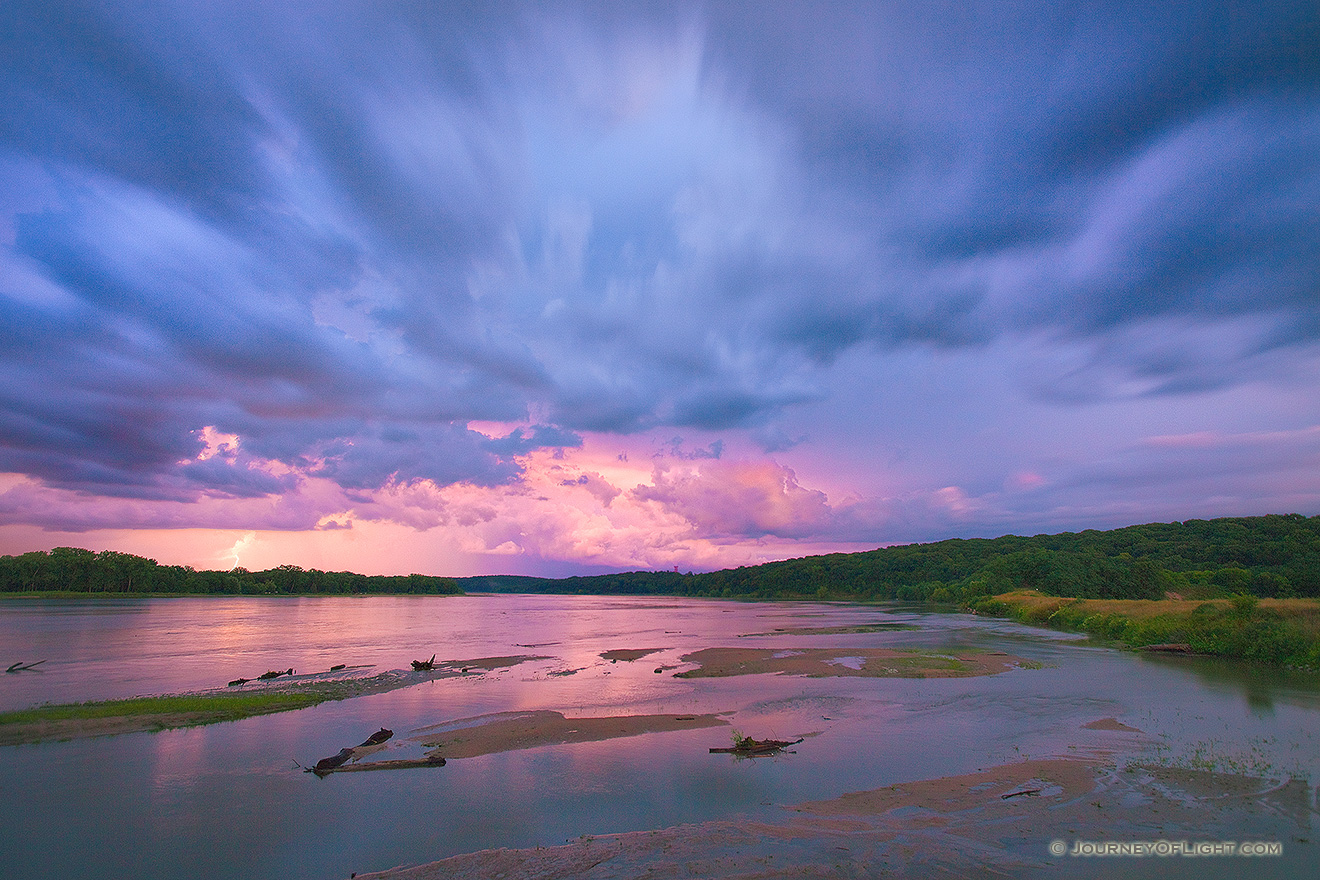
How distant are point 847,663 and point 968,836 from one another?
26725mm

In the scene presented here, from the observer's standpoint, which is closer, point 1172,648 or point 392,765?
point 392,765

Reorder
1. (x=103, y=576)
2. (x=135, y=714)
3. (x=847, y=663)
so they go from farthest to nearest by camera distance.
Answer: (x=103, y=576) < (x=847, y=663) < (x=135, y=714)

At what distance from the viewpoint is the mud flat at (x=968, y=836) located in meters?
9.85

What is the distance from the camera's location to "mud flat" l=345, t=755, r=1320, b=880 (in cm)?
985

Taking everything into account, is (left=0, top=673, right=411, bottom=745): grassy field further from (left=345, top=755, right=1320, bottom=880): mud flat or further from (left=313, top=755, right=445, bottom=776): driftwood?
(left=345, top=755, right=1320, bottom=880): mud flat

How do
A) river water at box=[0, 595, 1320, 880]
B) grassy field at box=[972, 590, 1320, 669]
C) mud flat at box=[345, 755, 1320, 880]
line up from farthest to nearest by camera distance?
1. grassy field at box=[972, 590, 1320, 669]
2. river water at box=[0, 595, 1320, 880]
3. mud flat at box=[345, 755, 1320, 880]

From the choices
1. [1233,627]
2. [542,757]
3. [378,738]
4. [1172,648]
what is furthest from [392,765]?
[1172,648]

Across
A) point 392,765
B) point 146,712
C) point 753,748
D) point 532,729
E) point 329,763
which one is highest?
point 146,712

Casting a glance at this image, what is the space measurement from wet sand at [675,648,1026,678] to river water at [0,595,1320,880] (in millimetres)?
1820

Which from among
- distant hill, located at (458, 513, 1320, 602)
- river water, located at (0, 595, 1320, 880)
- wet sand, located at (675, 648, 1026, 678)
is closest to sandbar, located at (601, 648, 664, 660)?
wet sand, located at (675, 648, 1026, 678)

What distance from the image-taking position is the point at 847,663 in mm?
Result: 36344

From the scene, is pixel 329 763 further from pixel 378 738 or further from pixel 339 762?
pixel 378 738

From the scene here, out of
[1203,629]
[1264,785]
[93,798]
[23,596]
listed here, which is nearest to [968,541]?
[1203,629]

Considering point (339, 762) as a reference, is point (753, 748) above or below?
below
